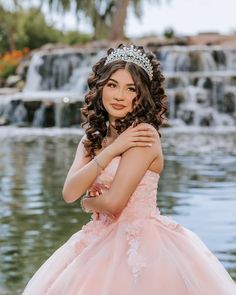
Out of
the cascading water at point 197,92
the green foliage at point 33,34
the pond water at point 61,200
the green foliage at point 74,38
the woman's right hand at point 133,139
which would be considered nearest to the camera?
the woman's right hand at point 133,139

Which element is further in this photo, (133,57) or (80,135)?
(80,135)

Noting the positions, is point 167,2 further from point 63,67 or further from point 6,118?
point 6,118

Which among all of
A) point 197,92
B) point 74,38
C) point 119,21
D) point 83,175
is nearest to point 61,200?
point 83,175

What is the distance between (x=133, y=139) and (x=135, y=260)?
464mm

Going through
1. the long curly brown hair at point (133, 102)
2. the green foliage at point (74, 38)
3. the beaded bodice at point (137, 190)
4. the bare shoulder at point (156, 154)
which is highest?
the long curly brown hair at point (133, 102)

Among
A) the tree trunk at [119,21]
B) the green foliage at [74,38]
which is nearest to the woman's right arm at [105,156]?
the tree trunk at [119,21]

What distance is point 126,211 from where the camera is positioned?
363 centimetres

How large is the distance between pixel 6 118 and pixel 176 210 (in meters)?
18.0

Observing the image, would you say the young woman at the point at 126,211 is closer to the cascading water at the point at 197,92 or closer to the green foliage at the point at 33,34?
the cascading water at the point at 197,92

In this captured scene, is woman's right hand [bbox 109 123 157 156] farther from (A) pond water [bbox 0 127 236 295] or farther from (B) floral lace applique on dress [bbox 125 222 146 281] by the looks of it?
(A) pond water [bbox 0 127 236 295]

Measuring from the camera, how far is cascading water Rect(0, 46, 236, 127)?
84.9ft

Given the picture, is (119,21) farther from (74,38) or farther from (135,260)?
(135,260)

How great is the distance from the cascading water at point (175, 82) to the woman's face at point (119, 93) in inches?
842

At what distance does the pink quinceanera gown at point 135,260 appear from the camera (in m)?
3.44
